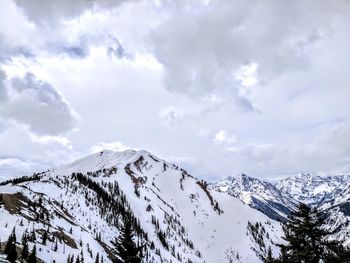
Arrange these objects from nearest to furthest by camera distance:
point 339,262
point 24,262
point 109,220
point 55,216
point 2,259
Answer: point 339,262, point 2,259, point 24,262, point 55,216, point 109,220

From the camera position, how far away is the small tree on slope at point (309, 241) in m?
28.3

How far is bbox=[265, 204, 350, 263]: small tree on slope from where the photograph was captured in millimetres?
28281

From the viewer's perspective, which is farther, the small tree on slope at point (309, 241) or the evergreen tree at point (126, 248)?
the evergreen tree at point (126, 248)

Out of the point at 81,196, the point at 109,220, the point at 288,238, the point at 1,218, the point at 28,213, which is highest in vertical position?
the point at 81,196

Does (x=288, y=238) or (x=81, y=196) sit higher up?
(x=81, y=196)

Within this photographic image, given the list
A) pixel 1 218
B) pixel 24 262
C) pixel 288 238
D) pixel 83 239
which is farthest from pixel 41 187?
pixel 288 238

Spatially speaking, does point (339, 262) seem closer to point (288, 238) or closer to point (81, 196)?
point (288, 238)

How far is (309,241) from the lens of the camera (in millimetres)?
29547

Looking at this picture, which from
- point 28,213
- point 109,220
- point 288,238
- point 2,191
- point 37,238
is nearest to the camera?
point 288,238

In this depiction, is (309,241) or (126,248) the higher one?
(126,248)

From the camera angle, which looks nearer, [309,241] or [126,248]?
[309,241]

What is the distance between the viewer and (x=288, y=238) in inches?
1203

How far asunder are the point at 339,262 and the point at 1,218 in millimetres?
82788

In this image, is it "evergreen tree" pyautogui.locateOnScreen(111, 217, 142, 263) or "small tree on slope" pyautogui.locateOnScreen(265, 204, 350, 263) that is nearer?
"small tree on slope" pyautogui.locateOnScreen(265, 204, 350, 263)
